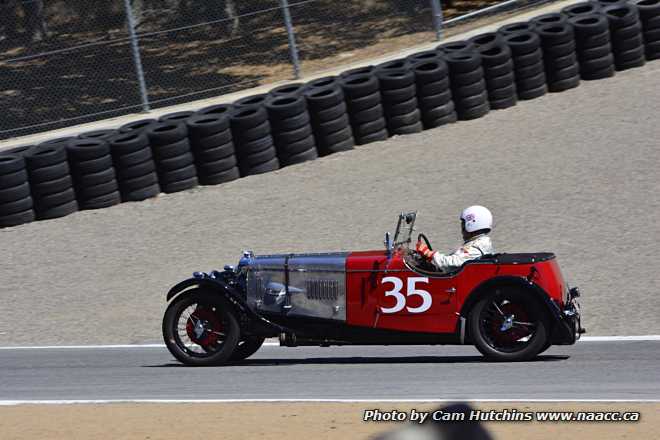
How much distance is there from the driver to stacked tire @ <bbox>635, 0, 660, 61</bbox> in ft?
31.4

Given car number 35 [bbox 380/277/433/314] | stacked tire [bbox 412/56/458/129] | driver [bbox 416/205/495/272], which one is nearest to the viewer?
car number 35 [bbox 380/277/433/314]

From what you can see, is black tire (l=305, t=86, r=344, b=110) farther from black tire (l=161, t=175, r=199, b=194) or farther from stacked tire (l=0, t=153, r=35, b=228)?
stacked tire (l=0, t=153, r=35, b=228)

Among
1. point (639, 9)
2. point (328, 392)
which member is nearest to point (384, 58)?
point (639, 9)

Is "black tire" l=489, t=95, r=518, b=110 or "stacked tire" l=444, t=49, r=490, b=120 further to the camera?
"black tire" l=489, t=95, r=518, b=110

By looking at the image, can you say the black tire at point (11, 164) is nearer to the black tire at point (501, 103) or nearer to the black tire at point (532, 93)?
the black tire at point (501, 103)

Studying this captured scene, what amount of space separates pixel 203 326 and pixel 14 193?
6.30 meters

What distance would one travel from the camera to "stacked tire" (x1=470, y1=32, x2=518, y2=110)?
16.4m

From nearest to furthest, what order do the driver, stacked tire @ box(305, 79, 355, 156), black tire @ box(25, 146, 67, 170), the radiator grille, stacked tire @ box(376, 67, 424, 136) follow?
1. the driver
2. the radiator grille
3. black tire @ box(25, 146, 67, 170)
4. stacked tire @ box(305, 79, 355, 156)
5. stacked tire @ box(376, 67, 424, 136)

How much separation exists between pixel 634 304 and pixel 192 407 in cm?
490

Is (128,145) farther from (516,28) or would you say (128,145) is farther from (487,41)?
(516,28)

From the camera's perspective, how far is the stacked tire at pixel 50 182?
14.5 meters

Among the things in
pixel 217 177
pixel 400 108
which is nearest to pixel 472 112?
pixel 400 108

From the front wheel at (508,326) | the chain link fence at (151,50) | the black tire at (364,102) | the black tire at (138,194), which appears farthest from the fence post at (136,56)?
the front wheel at (508,326)

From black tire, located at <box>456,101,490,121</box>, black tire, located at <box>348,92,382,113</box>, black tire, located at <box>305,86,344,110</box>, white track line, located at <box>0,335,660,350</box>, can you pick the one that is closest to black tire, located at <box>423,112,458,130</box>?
black tire, located at <box>456,101,490,121</box>
